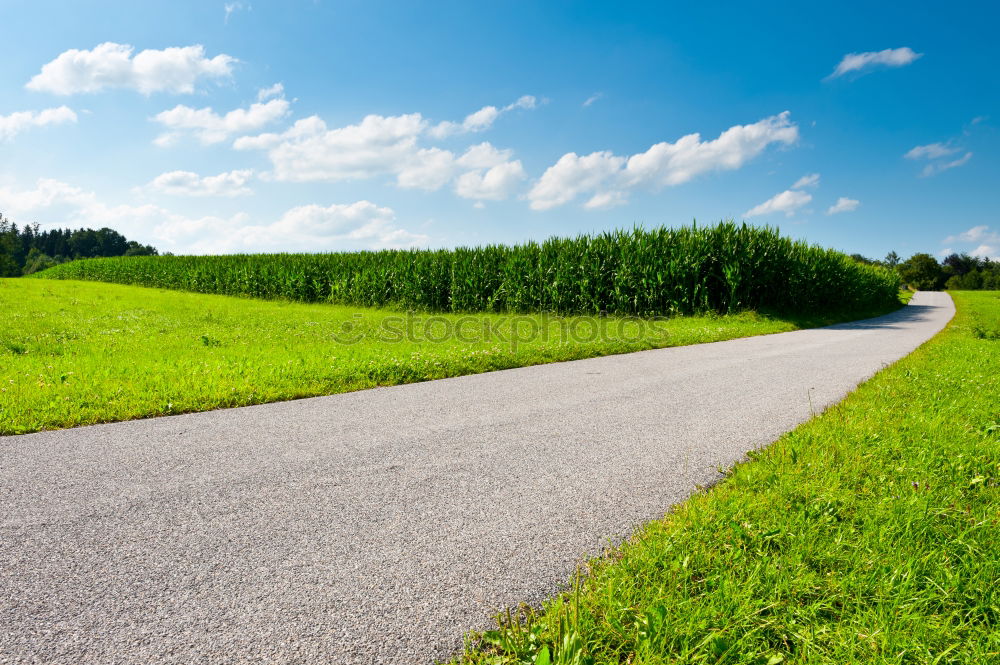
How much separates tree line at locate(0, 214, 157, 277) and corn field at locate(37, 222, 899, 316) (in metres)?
78.4

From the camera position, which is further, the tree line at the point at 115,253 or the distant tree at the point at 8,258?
the tree line at the point at 115,253

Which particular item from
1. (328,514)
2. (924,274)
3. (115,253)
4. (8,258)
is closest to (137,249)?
(115,253)

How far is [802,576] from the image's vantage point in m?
2.33

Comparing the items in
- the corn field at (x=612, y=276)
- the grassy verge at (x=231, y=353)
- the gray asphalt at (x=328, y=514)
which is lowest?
the gray asphalt at (x=328, y=514)

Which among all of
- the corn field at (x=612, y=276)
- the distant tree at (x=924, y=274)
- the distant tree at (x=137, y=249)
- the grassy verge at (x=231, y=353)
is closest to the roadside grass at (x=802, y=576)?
the grassy verge at (x=231, y=353)

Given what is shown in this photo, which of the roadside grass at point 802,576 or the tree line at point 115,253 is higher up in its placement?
the tree line at point 115,253

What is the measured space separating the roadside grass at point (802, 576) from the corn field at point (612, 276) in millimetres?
14970

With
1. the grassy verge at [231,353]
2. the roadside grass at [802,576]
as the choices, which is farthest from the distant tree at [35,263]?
the roadside grass at [802,576]

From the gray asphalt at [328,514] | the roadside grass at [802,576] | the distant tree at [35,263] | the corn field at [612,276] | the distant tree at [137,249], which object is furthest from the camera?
the distant tree at [137,249]

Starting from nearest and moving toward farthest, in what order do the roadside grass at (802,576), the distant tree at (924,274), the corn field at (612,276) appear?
the roadside grass at (802,576) < the corn field at (612,276) < the distant tree at (924,274)

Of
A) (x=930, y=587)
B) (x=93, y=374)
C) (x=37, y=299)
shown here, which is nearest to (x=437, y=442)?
(x=930, y=587)

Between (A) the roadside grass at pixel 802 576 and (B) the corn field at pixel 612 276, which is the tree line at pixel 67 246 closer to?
(B) the corn field at pixel 612 276

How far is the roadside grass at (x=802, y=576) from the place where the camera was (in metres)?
1.93

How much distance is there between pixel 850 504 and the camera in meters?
3.01
